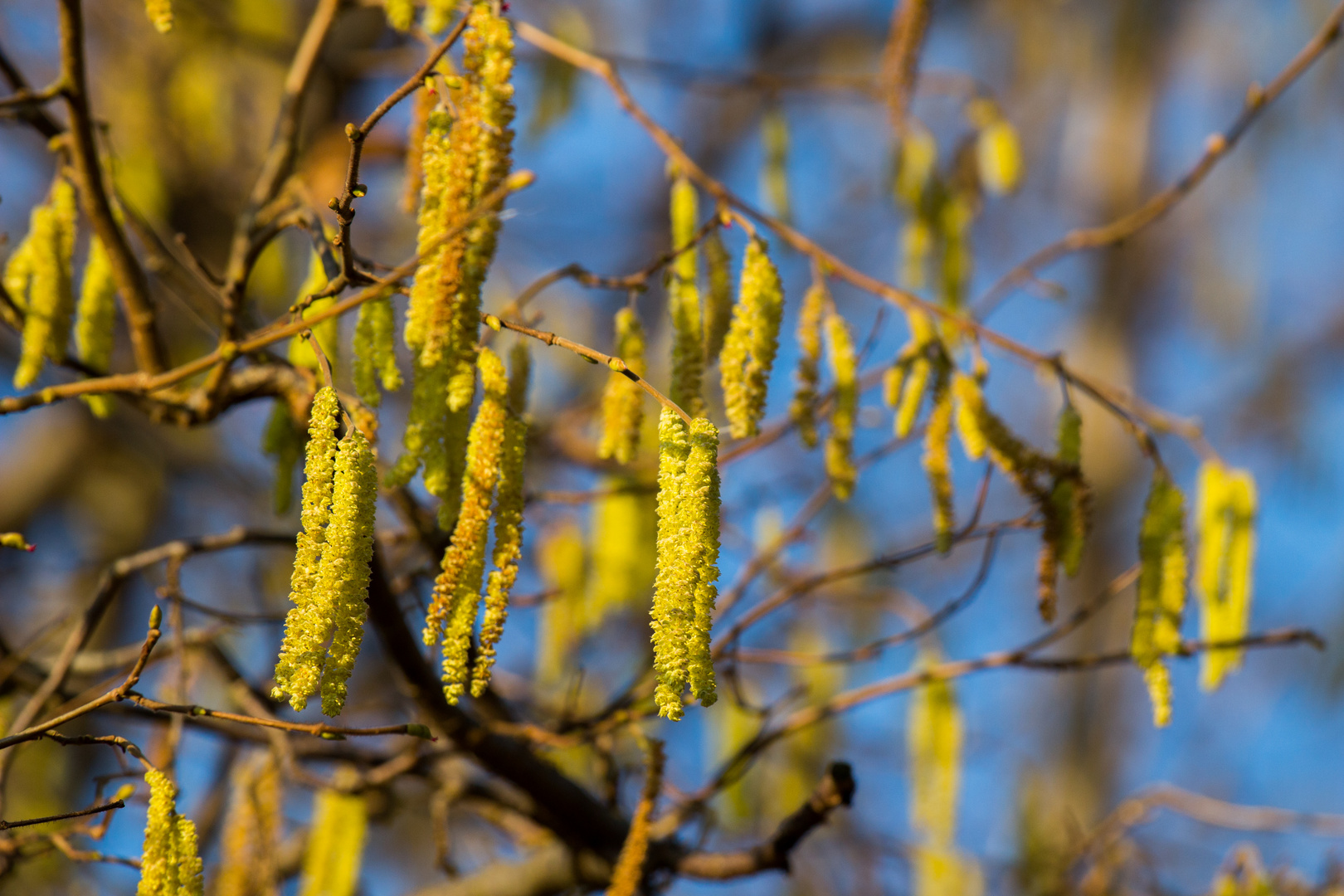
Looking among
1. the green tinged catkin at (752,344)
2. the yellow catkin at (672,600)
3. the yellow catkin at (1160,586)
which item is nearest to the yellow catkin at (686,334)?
the green tinged catkin at (752,344)

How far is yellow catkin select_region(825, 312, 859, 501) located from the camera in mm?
1658

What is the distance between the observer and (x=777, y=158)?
230 cm

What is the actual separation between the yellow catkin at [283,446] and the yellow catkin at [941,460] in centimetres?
88

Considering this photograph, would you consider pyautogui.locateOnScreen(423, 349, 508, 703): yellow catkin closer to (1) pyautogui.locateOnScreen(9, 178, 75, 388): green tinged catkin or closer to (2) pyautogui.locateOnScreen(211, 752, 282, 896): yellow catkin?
(1) pyautogui.locateOnScreen(9, 178, 75, 388): green tinged catkin

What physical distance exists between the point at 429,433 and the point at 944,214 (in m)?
1.35

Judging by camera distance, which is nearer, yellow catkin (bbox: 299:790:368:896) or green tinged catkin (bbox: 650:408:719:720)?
green tinged catkin (bbox: 650:408:719:720)

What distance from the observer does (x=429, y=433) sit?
1.23 meters

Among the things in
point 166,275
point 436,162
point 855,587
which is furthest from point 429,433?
point 855,587

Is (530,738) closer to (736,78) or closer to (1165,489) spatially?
(1165,489)

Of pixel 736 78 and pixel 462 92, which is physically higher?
pixel 736 78

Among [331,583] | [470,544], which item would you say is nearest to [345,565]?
[331,583]

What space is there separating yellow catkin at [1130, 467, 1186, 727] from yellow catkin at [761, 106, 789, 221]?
0.97 meters

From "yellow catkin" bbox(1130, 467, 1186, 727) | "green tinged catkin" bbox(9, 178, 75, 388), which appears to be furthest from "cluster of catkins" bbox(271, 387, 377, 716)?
"yellow catkin" bbox(1130, 467, 1186, 727)

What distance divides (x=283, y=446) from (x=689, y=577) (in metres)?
0.88
